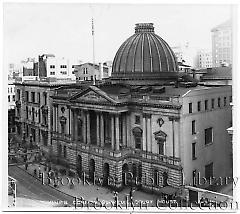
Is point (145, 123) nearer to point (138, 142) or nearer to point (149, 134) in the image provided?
point (149, 134)

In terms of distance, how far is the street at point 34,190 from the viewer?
7133 mm

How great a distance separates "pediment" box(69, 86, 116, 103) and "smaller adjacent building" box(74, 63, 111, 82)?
0.16 metres

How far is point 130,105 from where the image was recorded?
23.8 ft

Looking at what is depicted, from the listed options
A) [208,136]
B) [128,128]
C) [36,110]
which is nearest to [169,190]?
[208,136]

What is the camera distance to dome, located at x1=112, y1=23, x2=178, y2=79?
23.7ft

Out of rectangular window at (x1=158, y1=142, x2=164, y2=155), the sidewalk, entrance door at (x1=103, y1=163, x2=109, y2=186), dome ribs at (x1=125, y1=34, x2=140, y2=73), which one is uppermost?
dome ribs at (x1=125, y1=34, x2=140, y2=73)

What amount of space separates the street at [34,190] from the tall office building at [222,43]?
2.84 m

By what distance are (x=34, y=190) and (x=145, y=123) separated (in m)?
1.86

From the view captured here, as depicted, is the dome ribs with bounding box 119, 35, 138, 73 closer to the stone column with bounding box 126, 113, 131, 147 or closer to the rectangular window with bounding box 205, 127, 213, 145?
the stone column with bounding box 126, 113, 131, 147

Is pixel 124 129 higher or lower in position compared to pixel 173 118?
lower

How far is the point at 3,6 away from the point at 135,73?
2.11 m


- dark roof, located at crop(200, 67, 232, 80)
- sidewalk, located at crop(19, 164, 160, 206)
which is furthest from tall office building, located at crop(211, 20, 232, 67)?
sidewalk, located at crop(19, 164, 160, 206)

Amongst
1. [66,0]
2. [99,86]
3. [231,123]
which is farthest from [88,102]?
[231,123]

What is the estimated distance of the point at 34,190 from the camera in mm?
7285
